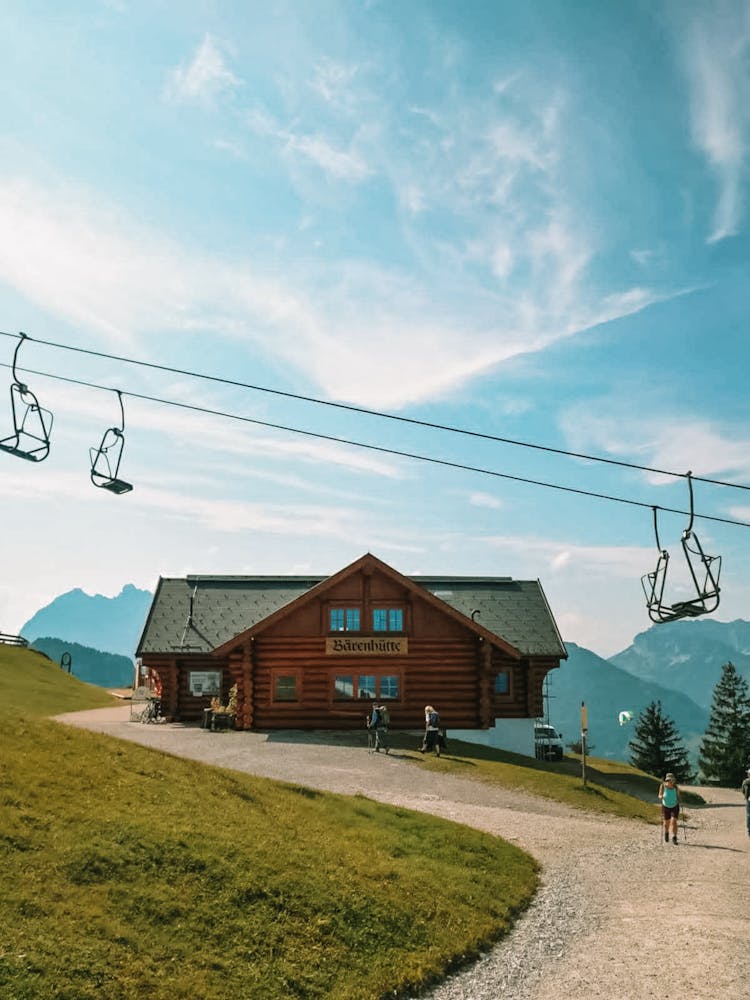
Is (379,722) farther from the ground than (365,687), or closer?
closer

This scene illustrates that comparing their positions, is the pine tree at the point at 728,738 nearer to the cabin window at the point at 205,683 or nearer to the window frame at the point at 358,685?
the window frame at the point at 358,685

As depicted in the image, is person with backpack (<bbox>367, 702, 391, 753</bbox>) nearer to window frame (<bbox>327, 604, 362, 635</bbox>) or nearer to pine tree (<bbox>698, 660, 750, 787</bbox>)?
window frame (<bbox>327, 604, 362, 635</bbox>)

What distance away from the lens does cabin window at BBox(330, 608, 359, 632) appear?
3966 centimetres

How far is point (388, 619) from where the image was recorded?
3975 centimetres

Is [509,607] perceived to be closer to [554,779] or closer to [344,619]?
[344,619]

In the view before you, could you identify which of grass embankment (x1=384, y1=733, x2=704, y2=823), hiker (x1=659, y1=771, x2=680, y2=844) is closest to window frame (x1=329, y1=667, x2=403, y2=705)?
grass embankment (x1=384, y1=733, x2=704, y2=823)

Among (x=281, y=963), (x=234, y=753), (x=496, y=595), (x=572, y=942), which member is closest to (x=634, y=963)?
(x=572, y=942)

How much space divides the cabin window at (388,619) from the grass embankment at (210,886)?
19.5 m

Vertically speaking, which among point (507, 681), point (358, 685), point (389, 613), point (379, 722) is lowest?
point (379, 722)

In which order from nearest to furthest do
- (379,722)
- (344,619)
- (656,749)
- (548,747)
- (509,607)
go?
(379,722)
(344,619)
(548,747)
(509,607)
(656,749)

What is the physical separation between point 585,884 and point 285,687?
23.1 metres

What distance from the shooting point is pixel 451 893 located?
15633 mm

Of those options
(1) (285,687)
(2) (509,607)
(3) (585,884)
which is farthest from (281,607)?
(3) (585,884)

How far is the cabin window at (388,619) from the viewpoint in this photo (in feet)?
130
